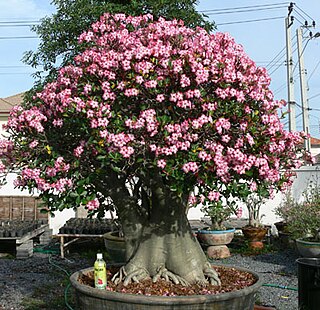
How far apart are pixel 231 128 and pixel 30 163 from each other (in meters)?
1.42

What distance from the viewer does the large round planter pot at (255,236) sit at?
328 inches

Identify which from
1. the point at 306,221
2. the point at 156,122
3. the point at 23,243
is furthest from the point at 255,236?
the point at 156,122

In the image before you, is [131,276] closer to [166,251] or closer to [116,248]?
[166,251]

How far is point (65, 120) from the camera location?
133 inches

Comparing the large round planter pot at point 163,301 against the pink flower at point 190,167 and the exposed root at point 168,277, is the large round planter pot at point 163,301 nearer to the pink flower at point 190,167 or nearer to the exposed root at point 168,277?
the exposed root at point 168,277

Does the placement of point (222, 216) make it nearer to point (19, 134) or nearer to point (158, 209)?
point (158, 209)

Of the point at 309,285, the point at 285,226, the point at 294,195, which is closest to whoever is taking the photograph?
the point at 309,285

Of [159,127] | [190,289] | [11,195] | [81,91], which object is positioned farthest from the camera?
[11,195]

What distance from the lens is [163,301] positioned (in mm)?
3082

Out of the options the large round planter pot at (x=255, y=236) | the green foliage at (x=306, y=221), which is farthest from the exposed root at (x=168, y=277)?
the large round planter pot at (x=255, y=236)

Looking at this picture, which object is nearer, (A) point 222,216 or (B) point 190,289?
(B) point 190,289

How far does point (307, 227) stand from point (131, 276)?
13.4ft

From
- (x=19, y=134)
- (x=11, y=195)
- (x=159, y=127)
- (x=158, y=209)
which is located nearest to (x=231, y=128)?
(x=159, y=127)

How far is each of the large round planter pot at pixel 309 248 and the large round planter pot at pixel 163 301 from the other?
3394mm
